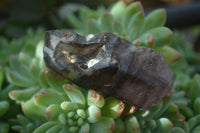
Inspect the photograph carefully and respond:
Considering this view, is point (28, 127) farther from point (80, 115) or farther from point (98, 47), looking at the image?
point (98, 47)

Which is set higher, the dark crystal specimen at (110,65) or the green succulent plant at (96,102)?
the dark crystal specimen at (110,65)

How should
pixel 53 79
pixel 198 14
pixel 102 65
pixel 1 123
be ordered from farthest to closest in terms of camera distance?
pixel 198 14
pixel 1 123
pixel 53 79
pixel 102 65

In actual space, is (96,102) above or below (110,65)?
below

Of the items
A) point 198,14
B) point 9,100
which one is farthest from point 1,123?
point 198,14
